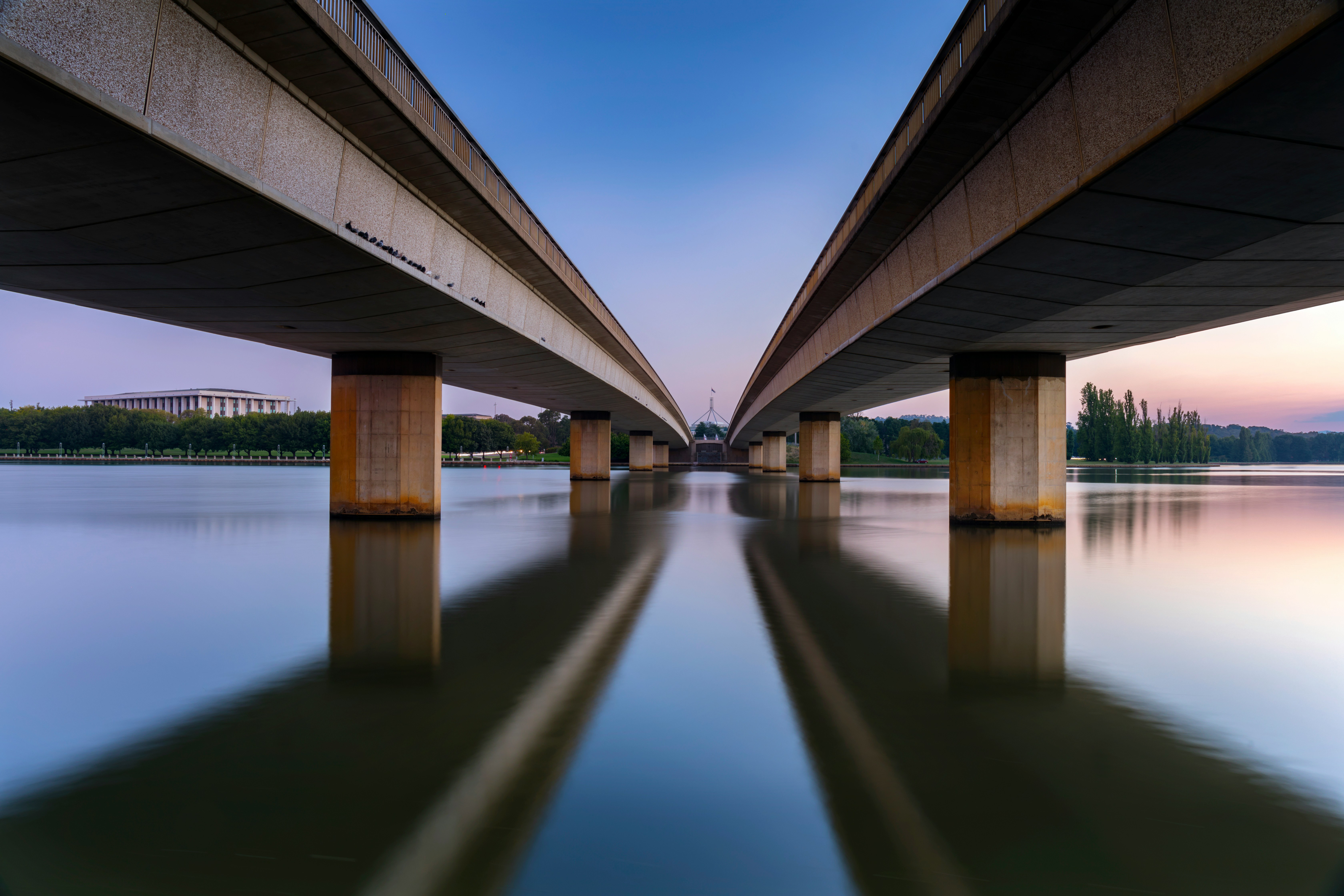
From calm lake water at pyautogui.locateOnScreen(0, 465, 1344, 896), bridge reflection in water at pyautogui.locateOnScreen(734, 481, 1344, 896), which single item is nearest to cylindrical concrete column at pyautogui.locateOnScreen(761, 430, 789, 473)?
calm lake water at pyautogui.locateOnScreen(0, 465, 1344, 896)

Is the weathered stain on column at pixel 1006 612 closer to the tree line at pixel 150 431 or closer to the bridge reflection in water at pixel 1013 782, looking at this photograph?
the bridge reflection in water at pixel 1013 782

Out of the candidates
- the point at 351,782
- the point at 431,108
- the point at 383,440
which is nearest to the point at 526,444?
the point at 383,440

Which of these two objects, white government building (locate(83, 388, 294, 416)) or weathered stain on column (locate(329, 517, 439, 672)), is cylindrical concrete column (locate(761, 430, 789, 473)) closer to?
weathered stain on column (locate(329, 517, 439, 672))

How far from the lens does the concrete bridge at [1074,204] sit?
6.20 meters

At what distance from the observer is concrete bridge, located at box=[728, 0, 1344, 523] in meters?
6.20

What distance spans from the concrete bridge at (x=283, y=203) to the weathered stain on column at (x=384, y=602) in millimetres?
5075

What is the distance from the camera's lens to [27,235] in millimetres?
9688

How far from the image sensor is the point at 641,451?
3059 inches

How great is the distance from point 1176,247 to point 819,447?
38728 millimetres

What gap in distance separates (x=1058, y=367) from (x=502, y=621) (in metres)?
18.1

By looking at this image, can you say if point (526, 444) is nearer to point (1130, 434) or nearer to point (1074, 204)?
point (1130, 434)

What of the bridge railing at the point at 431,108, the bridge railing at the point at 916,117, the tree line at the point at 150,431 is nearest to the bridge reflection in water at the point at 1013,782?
the bridge railing at the point at 916,117

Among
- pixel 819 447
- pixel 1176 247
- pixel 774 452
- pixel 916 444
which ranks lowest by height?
pixel 774 452

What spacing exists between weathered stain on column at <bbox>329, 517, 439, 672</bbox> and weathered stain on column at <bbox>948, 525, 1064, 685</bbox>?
17.7 ft
